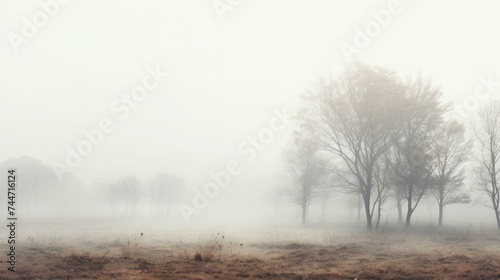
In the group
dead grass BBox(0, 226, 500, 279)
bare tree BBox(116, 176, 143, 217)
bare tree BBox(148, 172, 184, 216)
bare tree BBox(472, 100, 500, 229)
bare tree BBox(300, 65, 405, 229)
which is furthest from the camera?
bare tree BBox(148, 172, 184, 216)

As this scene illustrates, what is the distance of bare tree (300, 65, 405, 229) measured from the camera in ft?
89.4

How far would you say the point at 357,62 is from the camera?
27719 mm

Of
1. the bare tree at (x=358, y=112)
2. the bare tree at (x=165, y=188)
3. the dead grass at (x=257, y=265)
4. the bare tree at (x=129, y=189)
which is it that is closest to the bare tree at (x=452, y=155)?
the bare tree at (x=358, y=112)

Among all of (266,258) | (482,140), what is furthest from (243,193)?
(266,258)

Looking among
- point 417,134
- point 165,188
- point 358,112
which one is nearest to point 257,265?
point 358,112

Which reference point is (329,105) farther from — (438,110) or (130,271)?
(130,271)

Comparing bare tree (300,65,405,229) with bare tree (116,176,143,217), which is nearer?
bare tree (300,65,405,229)

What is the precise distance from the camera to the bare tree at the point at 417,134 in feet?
91.8

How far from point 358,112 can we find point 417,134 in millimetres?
5624

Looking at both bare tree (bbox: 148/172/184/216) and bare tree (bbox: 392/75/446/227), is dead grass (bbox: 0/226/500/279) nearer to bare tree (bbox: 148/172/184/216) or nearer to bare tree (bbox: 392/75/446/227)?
bare tree (bbox: 392/75/446/227)

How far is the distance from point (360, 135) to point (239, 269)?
19.8 meters

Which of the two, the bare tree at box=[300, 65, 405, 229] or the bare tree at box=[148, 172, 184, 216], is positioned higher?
the bare tree at box=[300, 65, 405, 229]

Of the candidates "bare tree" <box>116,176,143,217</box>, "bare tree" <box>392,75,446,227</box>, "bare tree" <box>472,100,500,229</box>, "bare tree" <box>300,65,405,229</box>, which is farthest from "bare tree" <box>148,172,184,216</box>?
"bare tree" <box>472,100,500,229</box>

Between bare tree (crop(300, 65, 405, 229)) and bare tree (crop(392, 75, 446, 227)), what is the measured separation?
4.00ft
